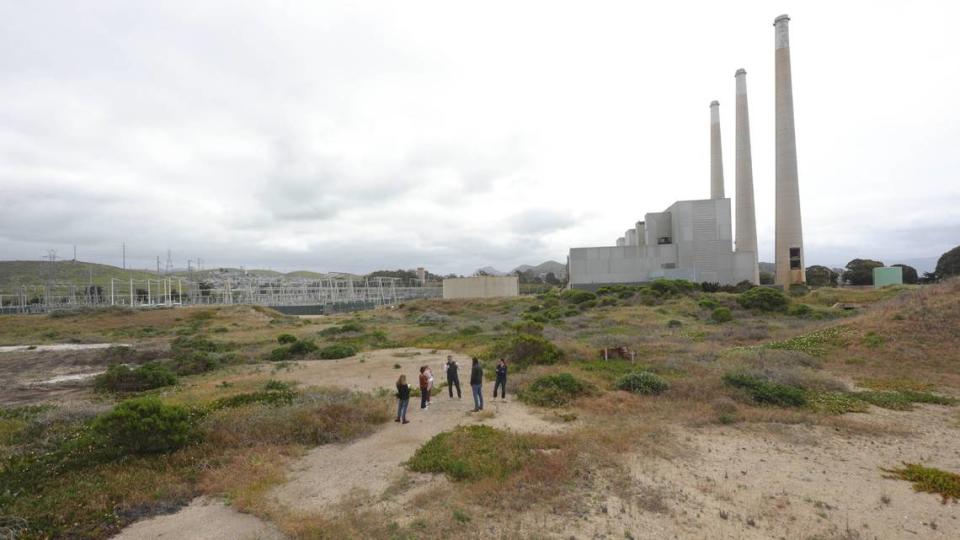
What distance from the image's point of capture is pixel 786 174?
58.2 metres

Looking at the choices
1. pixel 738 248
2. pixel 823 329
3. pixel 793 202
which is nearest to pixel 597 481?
pixel 823 329

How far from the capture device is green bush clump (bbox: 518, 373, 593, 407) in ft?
45.4

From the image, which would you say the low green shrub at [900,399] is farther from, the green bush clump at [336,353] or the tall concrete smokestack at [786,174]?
the tall concrete smokestack at [786,174]

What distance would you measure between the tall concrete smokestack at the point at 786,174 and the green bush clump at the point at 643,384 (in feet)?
189

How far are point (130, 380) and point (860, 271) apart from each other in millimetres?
97486

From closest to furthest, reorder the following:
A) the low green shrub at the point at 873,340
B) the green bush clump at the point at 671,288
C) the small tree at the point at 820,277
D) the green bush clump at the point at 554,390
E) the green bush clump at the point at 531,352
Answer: the green bush clump at the point at 554,390, the low green shrub at the point at 873,340, the green bush clump at the point at 531,352, the green bush clump at the point at 671,288, the small tree at the point at 820,277

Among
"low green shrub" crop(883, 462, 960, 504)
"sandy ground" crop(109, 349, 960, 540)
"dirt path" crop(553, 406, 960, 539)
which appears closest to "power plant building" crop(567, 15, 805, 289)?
"sandy ground" crop(109, 349, 960, 540)

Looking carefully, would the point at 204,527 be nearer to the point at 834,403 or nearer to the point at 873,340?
the point at 834,403

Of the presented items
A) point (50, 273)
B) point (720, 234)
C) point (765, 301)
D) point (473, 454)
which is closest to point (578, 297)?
point (765, 301)

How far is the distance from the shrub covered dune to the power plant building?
38.9m

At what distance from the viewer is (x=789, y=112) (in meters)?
58.1

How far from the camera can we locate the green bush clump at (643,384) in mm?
14438

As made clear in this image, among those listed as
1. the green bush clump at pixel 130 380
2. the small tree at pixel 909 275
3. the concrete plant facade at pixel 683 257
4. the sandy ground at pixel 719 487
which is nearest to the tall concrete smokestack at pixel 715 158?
the concrete plant facade at pixel 683 257

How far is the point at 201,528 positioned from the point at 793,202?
71836 millimetres
